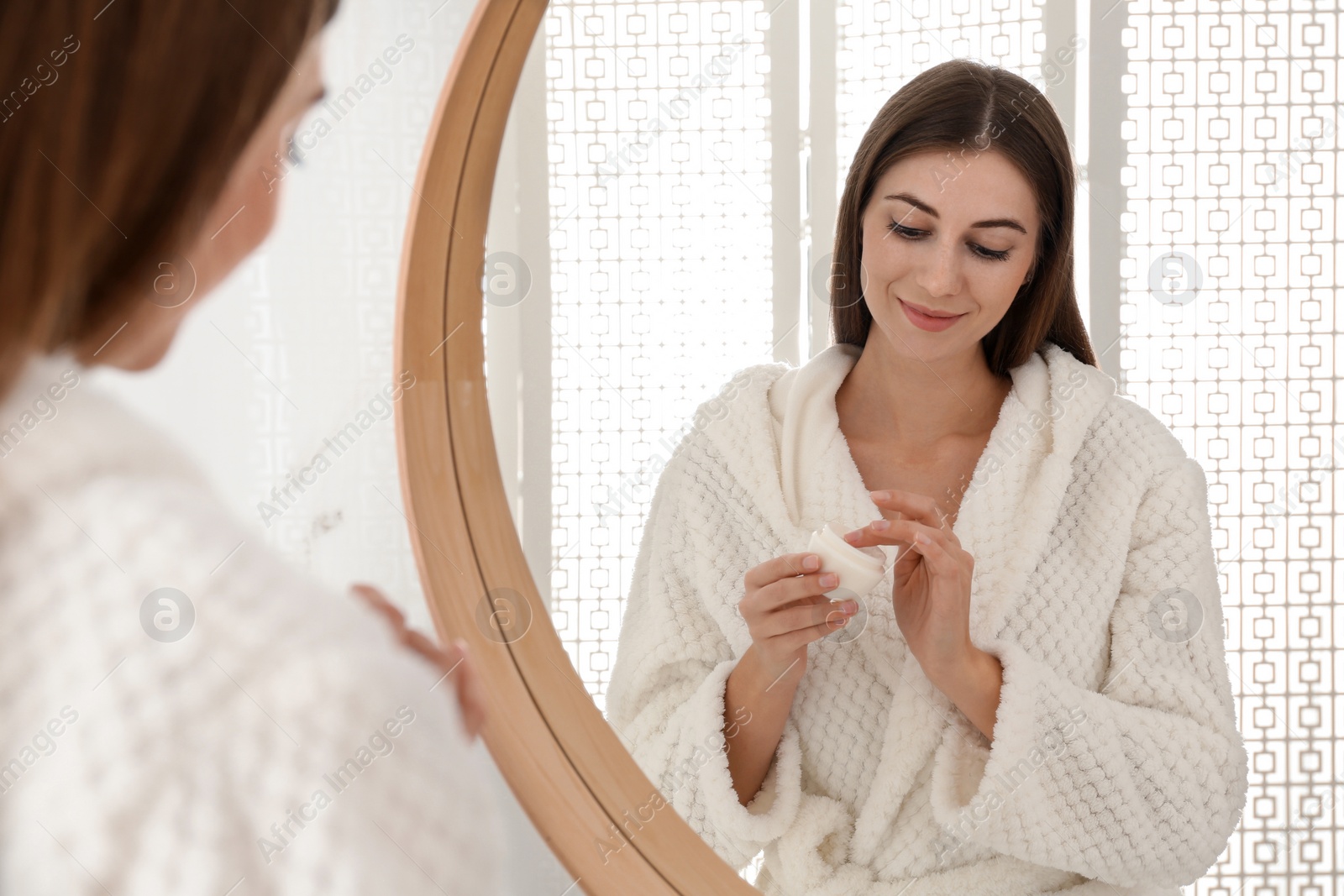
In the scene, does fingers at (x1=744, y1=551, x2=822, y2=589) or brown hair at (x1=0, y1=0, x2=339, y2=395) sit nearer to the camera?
brown hair at (x1=0, y1=0, x2=339, y2=395)

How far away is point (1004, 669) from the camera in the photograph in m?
0.44

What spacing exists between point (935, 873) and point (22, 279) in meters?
0.47

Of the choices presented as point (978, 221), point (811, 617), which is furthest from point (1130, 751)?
point (978, 221)

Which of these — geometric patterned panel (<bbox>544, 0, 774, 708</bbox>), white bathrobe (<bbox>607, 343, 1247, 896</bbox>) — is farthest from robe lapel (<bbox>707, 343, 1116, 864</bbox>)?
geometric patterned panel (<bbox>544, 0, 774, 708</bbox>)

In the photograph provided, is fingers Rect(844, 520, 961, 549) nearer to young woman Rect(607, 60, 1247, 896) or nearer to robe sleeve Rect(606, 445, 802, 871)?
young woman Rect(607, 60, 1247, 896)

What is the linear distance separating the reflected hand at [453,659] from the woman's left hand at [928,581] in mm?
168

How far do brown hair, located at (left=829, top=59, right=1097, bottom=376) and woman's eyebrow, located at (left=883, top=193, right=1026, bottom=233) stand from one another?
28mm

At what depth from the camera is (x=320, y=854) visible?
207mm

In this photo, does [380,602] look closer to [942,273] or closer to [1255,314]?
[942,273]

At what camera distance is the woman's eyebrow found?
48 cm

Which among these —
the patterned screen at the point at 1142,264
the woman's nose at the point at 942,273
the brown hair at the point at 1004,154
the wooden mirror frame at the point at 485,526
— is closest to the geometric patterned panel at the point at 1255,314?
the patterned screen at the point at 1142,264

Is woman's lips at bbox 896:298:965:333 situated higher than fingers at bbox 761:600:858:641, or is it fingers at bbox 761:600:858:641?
woman's lips at bbox 896:298:965:333

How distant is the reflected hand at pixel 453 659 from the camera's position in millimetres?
260

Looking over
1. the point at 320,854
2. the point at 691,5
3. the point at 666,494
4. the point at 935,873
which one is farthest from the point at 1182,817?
the point at 691,5
